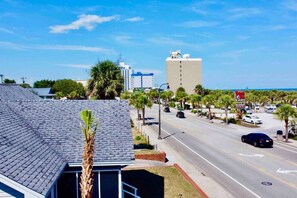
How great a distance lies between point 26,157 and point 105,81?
2971 cm

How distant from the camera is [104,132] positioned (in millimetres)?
17547

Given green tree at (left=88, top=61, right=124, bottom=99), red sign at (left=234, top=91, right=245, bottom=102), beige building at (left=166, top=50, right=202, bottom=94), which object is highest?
beige building at (left=166, top=50, right=202, bottom=94)

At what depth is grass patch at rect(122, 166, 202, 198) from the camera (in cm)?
2038

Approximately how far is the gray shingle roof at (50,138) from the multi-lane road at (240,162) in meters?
9.41

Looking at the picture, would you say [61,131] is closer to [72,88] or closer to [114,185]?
[114,185]

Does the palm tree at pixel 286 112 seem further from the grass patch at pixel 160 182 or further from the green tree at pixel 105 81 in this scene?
the green tree at pixel 105 81

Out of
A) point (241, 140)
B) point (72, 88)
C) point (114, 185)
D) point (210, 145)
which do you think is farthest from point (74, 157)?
point (72, 88)

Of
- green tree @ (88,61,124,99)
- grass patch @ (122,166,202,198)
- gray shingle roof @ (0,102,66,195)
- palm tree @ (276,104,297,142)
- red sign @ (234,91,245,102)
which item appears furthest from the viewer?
red sign @ (234,91,245,102)

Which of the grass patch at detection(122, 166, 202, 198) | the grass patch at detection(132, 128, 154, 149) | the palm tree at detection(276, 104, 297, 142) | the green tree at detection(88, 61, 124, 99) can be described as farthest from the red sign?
the grass patch at detection(122, 166, 202, 198)

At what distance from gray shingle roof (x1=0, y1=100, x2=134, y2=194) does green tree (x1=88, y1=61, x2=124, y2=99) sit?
21117 millimetres

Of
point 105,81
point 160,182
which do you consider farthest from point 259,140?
point 105,81

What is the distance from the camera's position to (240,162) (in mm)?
29828

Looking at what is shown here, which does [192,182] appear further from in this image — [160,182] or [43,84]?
[43,84]

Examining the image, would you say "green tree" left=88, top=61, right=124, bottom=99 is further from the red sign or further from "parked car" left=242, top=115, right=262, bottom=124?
the red sign
